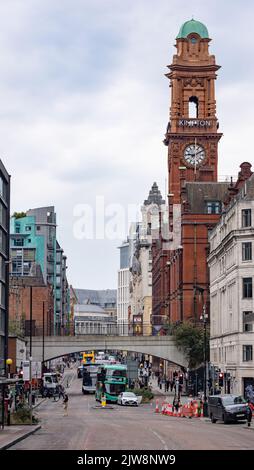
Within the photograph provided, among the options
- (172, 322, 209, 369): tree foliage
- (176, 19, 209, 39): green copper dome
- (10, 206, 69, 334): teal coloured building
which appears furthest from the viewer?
(10, 206, 69, 334): teal coloured building

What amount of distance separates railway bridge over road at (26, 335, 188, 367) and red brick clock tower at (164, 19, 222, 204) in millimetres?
27561

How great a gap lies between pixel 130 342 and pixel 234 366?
3651 cm

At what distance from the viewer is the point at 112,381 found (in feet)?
319

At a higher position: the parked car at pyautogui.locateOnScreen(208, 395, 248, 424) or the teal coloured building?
the teal coloured building

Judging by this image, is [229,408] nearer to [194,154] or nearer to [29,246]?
[194,154]

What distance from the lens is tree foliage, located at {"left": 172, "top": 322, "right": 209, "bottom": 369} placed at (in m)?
118

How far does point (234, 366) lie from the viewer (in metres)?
91.1

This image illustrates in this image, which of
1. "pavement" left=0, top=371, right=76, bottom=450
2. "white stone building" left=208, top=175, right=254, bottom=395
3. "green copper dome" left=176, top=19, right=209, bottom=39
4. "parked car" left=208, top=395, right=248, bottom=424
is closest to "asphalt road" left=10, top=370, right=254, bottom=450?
"pavement" left=0, top=371, right=76, bottom=450

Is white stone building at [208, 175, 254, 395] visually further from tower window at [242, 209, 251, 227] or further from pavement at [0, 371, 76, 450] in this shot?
pavement at [0, 371, 76, 450]

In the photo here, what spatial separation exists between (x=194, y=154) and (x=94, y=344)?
125ft

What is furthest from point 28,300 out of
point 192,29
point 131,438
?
point 131,438

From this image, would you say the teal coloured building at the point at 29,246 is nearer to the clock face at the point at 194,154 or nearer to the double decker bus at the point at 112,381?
the clock face at the point at 194,154
